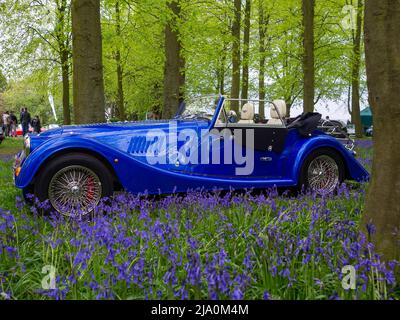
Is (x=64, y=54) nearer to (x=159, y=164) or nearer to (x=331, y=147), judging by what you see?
(x=159, y=164)

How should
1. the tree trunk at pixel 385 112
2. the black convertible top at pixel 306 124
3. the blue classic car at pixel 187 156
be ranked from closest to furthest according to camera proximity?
the tree trunk at pixel 385 112
the blue classic car at pixel 187 156
the black convertible top at pixel 306 124

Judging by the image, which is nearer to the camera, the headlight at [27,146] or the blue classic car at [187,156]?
the blue classic car at [187,156]

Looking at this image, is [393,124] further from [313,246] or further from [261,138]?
[261,138]

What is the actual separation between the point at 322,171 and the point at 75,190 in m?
3.90

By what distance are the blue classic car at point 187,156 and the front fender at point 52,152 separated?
1 cm

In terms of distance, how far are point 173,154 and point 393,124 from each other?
3415 millimetres

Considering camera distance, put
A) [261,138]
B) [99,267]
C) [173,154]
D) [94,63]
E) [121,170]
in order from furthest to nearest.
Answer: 1. [94,63]
2. [261,138]
3. [173,154]
4. [121,170]
5. [99,267]

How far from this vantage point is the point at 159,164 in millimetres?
6258

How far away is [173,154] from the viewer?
6.34 meters


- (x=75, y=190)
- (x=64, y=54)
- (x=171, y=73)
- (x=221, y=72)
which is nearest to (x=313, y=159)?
(x=75, y=190)

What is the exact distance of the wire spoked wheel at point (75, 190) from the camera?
5586 mm

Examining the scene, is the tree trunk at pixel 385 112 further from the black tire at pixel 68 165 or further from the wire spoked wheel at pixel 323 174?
the wire spoked wheel at pixel 323 174

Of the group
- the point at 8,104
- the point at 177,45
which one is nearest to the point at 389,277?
the point at 177,45

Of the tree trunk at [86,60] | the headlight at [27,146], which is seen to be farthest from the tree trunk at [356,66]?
the headlight at [27,146]
